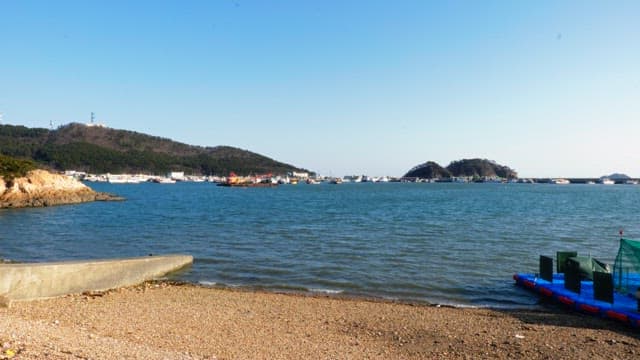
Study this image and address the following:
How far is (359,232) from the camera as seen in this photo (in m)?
37.2

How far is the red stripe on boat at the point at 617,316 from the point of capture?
1352 cm

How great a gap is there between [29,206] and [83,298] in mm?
52729

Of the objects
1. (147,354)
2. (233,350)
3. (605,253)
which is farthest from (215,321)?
(605,253)

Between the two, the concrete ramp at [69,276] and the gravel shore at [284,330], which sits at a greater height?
the concrete ramp at [69,276]

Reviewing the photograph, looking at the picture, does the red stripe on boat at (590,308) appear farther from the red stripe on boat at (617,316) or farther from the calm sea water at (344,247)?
the calm sea water at (344,247)

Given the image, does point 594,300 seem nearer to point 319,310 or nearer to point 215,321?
point 319,310

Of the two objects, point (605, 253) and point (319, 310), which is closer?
point (319, 310)

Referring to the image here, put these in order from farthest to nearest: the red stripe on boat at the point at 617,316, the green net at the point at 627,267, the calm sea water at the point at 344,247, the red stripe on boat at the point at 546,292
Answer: the calm sea water at the point at 344,247 < the red stripe on boat at the point at 546,292 < the green net at the point at 627,267 < the red stripe on boat at the point at 617,316

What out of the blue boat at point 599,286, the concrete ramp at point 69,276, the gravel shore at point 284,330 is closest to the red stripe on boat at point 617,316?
the blue boat at point 599,286

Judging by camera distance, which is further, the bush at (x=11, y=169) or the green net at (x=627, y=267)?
the bush at (x=11, y=169)

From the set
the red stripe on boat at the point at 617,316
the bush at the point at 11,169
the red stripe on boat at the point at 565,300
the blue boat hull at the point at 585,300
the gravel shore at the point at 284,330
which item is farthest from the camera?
the bush at the point at 11,169

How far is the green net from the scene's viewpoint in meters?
15.0

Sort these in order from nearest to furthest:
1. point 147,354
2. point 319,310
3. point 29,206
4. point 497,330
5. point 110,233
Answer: point 147,354 < point 497,330 < point 319,310 < point 110,233 < point 29,206

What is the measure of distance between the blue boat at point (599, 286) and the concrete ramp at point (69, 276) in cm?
1478
